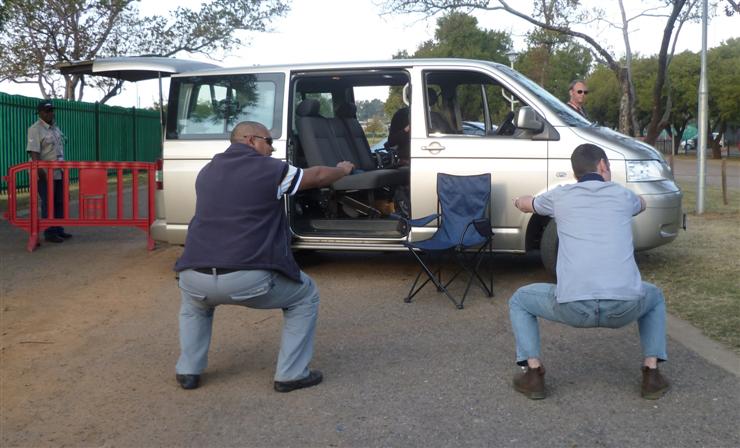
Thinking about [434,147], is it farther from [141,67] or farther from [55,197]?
[55,197]

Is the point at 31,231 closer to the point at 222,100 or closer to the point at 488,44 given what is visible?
the point at 222,100

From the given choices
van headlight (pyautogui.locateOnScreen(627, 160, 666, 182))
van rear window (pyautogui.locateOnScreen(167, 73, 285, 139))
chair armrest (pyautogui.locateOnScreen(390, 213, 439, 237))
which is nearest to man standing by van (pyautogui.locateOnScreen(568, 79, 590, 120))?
van headlight (pyautogui.locateOnScreen(627, 160, 666, 182))

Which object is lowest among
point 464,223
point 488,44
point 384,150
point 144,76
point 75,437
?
point 75,437

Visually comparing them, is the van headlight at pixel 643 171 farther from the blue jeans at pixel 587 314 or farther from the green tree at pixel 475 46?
the green tree at pixel 475 46

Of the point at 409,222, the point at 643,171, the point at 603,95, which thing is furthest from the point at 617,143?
the point at 603,95

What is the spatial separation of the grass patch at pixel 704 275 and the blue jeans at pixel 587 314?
125cm

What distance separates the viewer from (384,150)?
1048 centimetres

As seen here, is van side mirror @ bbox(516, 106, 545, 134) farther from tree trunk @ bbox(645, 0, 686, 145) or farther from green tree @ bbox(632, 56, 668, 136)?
green tree @ bbox(632, 56, 668, 136)

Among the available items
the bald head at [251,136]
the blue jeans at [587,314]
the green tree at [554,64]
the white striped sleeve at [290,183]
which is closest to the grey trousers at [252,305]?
the white striped sleeve at [290,183]

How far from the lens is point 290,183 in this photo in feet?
15.7

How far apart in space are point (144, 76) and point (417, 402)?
5630mm

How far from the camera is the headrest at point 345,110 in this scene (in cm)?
947

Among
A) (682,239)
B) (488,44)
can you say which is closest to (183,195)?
(682,239)

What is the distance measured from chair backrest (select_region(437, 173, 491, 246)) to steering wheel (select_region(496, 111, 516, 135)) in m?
0.77
